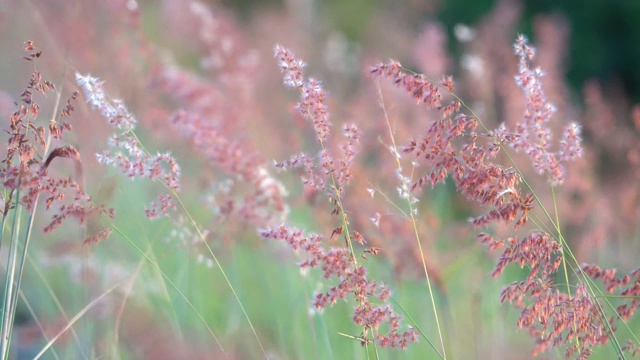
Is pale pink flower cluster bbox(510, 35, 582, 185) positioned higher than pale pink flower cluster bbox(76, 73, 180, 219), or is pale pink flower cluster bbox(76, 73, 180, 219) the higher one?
pale pink flower cluster bbox(510, 35, 582, 185)

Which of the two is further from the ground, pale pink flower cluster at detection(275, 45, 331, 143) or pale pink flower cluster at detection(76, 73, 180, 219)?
pale pink flower cluster at detection(275, 45, 331, 143)

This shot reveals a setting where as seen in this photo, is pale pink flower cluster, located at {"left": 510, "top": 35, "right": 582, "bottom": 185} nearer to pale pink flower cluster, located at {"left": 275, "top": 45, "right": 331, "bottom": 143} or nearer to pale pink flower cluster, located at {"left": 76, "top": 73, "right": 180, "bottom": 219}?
pale pink flower cluster, located at {"left": 275, "top": 45, "right": 331, "bottom": 143}

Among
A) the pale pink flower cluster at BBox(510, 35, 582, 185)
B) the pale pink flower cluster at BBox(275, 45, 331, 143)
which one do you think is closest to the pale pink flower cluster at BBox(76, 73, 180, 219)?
the pale pink flower cluster at BBox(275, 45, 331, 143)

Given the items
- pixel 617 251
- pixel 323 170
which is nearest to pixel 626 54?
pixel 617 251

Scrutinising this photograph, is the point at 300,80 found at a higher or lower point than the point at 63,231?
lower

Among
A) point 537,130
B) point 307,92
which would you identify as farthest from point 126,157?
point 537,130

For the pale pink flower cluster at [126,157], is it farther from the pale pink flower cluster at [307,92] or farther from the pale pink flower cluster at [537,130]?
the pale pink flower cluster at [537,130]

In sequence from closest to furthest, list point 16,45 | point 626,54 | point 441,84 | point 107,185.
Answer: point 441,84 → point 107,185 → point 16,45 → point 626,54

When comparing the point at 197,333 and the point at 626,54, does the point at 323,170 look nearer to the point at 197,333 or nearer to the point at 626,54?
the point at 197,333

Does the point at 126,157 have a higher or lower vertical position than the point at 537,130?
lower

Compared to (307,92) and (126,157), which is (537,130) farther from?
(126,157)

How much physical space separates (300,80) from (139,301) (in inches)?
41.6

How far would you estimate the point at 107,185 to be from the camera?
1876 millimetres

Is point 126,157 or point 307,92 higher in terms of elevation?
point 307,92
